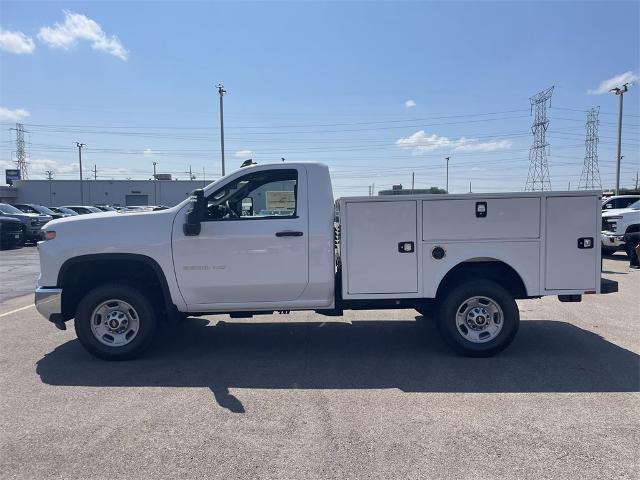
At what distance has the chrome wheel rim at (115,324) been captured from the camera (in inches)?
220

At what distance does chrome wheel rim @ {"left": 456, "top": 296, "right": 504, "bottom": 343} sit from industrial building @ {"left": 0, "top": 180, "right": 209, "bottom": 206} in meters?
62.6

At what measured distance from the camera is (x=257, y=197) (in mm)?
5742

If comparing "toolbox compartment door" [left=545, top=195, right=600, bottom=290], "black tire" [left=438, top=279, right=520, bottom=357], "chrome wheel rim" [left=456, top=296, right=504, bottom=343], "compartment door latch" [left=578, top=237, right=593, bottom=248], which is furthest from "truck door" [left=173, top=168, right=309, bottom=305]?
"compartment door latch" [left=578, top=237, right=593, bottom=248]

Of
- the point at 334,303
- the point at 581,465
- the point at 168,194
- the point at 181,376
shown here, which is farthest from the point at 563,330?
the point at 168,194

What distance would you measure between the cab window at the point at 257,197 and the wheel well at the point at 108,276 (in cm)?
99

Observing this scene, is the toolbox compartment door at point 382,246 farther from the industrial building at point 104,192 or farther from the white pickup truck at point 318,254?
the industrial building at point 104,192

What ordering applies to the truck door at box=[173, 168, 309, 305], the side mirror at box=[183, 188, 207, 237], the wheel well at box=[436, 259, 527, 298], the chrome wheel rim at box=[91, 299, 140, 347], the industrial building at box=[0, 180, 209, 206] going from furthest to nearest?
the industrial building at box=[0, 180, 209, 206]
the wheel well at box=[436, 259, 527, 298]
the chrome wheel rim at box=[91, 299, 140, 347]
the truck door at box=[173, 168, 309, 305]
the side mirror at box=[183, 188, 207, 237]

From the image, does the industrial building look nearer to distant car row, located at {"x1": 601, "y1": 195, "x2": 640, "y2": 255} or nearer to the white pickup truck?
distant car row, located at {"x1": 601, "y1": 195, "x2": 640, "y2": 255}

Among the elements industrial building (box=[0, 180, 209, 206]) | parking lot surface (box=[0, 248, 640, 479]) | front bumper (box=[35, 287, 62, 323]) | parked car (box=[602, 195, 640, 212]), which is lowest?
parking lot surface (box=[0, 248, 640, 479])

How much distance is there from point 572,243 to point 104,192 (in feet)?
228

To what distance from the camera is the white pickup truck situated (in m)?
5.46

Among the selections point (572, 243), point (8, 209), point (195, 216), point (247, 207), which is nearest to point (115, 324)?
point (195, 216)

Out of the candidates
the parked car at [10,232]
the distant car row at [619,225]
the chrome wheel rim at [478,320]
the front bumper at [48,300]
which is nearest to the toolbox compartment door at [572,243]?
the chrome wheel rim at [478,320]

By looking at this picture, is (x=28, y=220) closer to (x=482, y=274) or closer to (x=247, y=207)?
(x=247, y=207)
